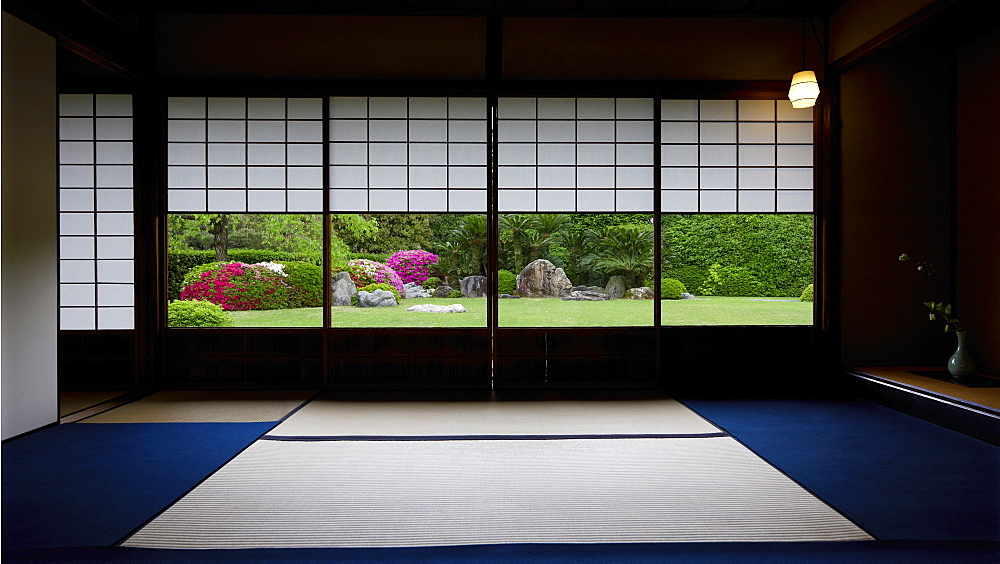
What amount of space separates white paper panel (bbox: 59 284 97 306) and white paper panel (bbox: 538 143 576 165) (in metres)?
3.78

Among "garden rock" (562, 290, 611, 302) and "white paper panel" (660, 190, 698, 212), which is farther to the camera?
"garden rock" (562, 290, 611, 302)

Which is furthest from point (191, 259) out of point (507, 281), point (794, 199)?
point (794, 199)

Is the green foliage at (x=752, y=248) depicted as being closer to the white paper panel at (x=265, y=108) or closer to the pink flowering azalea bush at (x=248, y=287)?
the pink flowering azalea bush at (x=248, y=287)

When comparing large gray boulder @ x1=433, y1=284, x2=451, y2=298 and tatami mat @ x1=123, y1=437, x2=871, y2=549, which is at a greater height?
large gray boulder @ x1=433, y1=284, x2=451, y2=298

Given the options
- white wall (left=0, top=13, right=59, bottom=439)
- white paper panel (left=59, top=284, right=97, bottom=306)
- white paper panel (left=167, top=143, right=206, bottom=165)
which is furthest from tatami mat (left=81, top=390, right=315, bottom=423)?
white paper panel (left=167, top=143, right=206, bottom=165)

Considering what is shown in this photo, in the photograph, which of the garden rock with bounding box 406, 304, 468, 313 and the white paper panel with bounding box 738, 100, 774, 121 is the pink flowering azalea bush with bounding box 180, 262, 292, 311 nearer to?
the garden rock with bounding box 406, 304, 468, 313

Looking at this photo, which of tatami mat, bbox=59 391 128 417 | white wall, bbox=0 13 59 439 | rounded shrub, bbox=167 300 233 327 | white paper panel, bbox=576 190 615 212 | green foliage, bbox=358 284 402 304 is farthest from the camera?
green foliage, bbox=358 284 402 304

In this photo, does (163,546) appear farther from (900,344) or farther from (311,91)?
(900,344)

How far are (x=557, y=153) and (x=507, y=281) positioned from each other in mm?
8080

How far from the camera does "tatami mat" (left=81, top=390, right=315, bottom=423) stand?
3.66 m

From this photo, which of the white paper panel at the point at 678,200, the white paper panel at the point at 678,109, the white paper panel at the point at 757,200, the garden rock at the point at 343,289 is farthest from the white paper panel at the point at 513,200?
the garden rock at the point at 343,289

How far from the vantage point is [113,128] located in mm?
4543

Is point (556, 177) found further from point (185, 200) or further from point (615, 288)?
point (615, 288)

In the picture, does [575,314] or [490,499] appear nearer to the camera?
[490,499]
